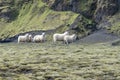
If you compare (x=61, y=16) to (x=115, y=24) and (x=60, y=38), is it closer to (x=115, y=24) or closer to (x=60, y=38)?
(x=115, y=24)

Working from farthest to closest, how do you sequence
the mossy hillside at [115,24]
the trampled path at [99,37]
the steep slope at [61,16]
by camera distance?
the steep slope at [61,16]
the mossy hillside at [115,24]
the trampled path at [99,37]

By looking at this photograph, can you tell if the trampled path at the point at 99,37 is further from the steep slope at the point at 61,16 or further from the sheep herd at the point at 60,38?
the sheep herd at the point at 60,38

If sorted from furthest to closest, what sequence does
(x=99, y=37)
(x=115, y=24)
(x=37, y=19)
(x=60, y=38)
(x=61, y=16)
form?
(x=37, y=19), (x=61, y=16), (x=115, y=24), (x=99, y=37), (x=60, y=38)

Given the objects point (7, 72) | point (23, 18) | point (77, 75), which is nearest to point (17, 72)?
point (7, 72)

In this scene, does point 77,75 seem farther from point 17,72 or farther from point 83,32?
point 83,32

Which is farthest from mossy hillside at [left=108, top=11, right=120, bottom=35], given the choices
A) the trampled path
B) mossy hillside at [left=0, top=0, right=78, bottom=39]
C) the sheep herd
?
the sheep herd

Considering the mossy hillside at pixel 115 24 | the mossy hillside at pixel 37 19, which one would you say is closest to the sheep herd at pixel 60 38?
the mossy hillside at pixel 115 24

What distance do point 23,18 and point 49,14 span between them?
1255cm

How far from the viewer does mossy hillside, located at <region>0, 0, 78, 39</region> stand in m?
123

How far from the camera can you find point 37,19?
133 m

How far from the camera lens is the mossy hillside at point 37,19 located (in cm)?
12281

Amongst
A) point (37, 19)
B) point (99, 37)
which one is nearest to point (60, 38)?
point (99, 37)

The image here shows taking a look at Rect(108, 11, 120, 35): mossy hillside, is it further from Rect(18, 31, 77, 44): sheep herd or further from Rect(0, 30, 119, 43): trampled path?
Rect(18, 31, 77, 44): sheep herd

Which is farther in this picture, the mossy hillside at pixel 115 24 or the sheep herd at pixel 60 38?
the mossy hillside at pixel 115 24
